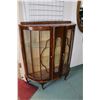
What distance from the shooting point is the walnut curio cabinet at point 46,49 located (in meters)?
1.57

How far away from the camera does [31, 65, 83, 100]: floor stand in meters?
1.39

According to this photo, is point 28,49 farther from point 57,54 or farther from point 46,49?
point 57,54

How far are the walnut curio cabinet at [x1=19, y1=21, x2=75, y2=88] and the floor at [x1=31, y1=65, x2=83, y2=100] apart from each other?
13 centimetres

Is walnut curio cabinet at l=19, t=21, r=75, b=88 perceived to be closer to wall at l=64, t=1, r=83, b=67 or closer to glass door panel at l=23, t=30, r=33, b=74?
glass door panel at l=23, t=30, r=33, b=74

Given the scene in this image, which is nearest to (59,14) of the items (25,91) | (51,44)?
(51,44)

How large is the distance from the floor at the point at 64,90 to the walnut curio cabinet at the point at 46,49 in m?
0.13

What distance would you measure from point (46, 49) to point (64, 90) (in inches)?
18.5

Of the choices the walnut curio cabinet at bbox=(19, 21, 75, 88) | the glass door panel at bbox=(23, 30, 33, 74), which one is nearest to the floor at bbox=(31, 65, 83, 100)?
the walnut curio cabinet at bbox=(19, 21, 75, 88)

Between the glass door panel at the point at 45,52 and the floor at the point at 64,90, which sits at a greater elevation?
the glass door panel at the point at 45,52

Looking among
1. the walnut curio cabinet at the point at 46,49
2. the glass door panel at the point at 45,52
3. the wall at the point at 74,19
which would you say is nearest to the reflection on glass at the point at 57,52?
the walnut curio cabinet at the point at 46,49

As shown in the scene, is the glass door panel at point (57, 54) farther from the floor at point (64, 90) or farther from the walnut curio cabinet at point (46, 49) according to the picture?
the floor at point (64, 90)
